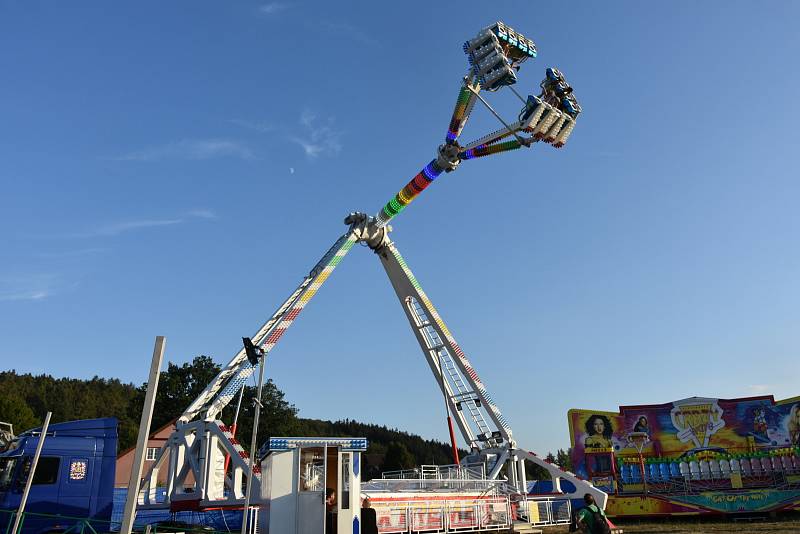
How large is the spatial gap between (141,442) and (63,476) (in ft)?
39.5

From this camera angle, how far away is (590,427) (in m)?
46.9

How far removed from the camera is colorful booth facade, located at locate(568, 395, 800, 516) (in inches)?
1678

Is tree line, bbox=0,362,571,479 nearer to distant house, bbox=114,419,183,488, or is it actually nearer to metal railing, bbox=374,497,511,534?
distant house, bbox=114,419,183,488

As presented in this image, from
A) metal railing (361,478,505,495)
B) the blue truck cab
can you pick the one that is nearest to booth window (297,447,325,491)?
the blue truck cab

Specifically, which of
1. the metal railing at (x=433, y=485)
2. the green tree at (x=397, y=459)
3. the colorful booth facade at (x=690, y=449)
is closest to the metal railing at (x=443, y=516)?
the metal railing at (x=433, y=485)

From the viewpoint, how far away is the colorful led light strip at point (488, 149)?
93.9 ft

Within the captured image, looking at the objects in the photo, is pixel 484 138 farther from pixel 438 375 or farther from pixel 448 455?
pixel 448 455

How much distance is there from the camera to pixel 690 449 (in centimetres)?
4547

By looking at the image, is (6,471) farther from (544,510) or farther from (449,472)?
(544,510)

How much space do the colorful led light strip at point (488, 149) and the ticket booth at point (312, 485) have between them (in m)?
17.5

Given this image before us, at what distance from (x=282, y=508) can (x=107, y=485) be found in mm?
6136

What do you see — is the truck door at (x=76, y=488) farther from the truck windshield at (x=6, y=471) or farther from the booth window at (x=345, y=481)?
the booth window at (x=345, y=481)

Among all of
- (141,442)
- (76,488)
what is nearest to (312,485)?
(76,488)

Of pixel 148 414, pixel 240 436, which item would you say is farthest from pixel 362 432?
pixel 148 414
